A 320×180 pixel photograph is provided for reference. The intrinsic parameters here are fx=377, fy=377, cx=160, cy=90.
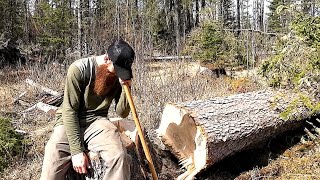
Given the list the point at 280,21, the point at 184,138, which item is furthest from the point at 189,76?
the point at 280,21

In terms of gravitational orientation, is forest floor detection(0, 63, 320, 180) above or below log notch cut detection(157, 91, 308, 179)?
below

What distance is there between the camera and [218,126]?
4.10 meters

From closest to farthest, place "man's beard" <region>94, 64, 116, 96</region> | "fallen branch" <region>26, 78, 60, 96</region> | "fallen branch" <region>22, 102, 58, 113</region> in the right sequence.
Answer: "man's beard" <region>94, 64, 116, 96</region> < "fallen branch" <region>22, 102, 58, 113</region> < "fallen branch" <region>26, 78, 60, 96</region>

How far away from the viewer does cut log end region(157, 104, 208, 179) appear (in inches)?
161

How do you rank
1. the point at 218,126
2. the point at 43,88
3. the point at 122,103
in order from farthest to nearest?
the point at 43,88 → the point at 218,126 → the point at 122,103

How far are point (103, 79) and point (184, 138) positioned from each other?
5.20 ft

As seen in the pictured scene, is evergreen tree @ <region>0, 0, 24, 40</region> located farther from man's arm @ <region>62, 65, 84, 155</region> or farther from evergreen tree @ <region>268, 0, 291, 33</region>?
man's arm @ <region>62, 65, 84, 155</region>

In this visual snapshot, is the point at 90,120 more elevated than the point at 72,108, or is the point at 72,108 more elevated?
the point at 72,108

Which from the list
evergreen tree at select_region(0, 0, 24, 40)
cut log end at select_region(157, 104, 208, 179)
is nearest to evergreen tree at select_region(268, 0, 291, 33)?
cut log end at select_region(157, 104, 208, 179)

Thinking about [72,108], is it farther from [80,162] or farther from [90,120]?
[80,162]

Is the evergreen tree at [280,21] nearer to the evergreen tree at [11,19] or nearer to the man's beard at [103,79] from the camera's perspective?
the man's beard at [103,79]

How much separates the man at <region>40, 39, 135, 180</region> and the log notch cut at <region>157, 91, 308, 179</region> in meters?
1.11

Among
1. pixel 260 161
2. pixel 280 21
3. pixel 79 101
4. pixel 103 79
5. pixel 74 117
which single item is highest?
pixel 280 21

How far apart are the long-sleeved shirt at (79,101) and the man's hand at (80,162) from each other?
0.04 metres
